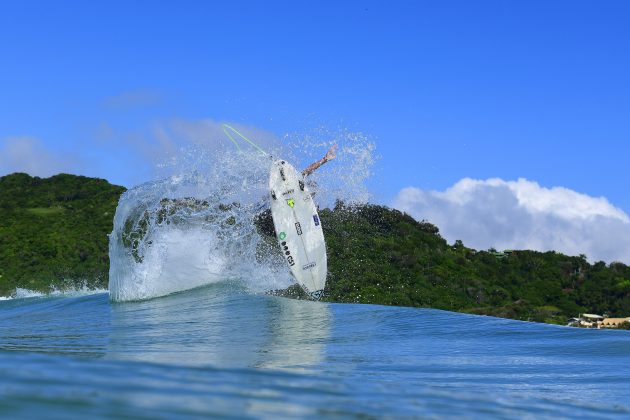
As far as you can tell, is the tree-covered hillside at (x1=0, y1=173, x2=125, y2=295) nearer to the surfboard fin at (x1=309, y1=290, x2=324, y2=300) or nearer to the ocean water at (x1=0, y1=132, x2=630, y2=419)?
the surfboard fin at (x1=309, y1=290, x2=324, y2=300)

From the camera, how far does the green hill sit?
3519cm

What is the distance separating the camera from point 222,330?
9492mm

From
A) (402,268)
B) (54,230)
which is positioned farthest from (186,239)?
(54,230)

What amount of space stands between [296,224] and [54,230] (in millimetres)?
33370

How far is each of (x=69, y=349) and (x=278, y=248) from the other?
14.1 m

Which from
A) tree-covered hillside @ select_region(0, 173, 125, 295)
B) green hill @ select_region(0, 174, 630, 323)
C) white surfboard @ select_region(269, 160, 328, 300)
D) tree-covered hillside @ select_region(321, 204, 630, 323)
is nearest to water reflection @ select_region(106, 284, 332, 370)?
white surfboard @ select_region(269, 160, 328, 300)

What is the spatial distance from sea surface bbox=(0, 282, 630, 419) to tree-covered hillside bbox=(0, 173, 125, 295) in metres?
27.0

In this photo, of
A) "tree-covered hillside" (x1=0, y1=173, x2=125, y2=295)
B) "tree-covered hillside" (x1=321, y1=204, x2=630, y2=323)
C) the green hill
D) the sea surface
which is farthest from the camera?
"tree-covered hillside" (x1=0, y1=173, x2=125, y2=295)

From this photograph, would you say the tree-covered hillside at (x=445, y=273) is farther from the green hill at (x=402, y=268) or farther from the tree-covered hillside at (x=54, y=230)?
the tree-covered hillside at (x=54, y=230)

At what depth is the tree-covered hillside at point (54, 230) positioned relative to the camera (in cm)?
4200

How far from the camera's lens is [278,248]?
67.9 ft

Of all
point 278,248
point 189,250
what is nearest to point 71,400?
point 189,250

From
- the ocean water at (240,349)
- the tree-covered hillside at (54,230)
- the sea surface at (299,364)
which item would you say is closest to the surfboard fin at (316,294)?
the ocean water at (240,349)

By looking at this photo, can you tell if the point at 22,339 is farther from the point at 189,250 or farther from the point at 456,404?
the point at 189,250
